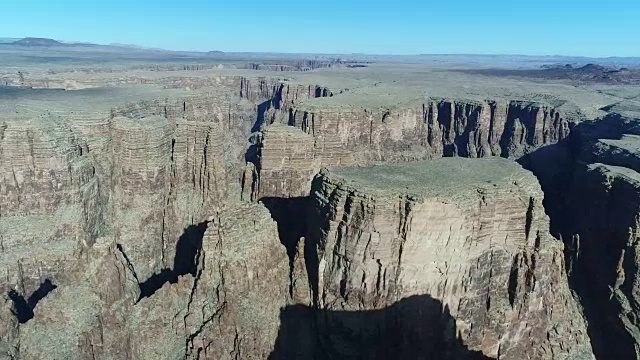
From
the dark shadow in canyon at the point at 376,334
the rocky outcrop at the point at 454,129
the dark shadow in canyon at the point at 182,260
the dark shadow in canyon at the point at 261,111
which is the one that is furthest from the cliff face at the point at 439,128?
the dark shadow in canyon at the point at 376,334

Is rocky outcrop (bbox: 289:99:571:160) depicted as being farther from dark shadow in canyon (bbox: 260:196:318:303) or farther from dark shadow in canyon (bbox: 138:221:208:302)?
dark shadow in canyon (bbox: 138:221:208:302)

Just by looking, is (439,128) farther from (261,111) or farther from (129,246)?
(129,246)

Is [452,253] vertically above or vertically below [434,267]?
above

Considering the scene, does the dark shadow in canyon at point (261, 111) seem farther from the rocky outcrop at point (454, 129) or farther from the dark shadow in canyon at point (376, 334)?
the dark shadow in canyon at point (376, 334)

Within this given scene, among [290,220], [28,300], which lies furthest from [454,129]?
[28,300]

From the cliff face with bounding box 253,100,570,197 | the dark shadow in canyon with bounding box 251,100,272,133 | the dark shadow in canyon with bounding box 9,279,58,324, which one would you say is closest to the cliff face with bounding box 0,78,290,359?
the dark shadow in canyon with bounding box 9,279,58,324
